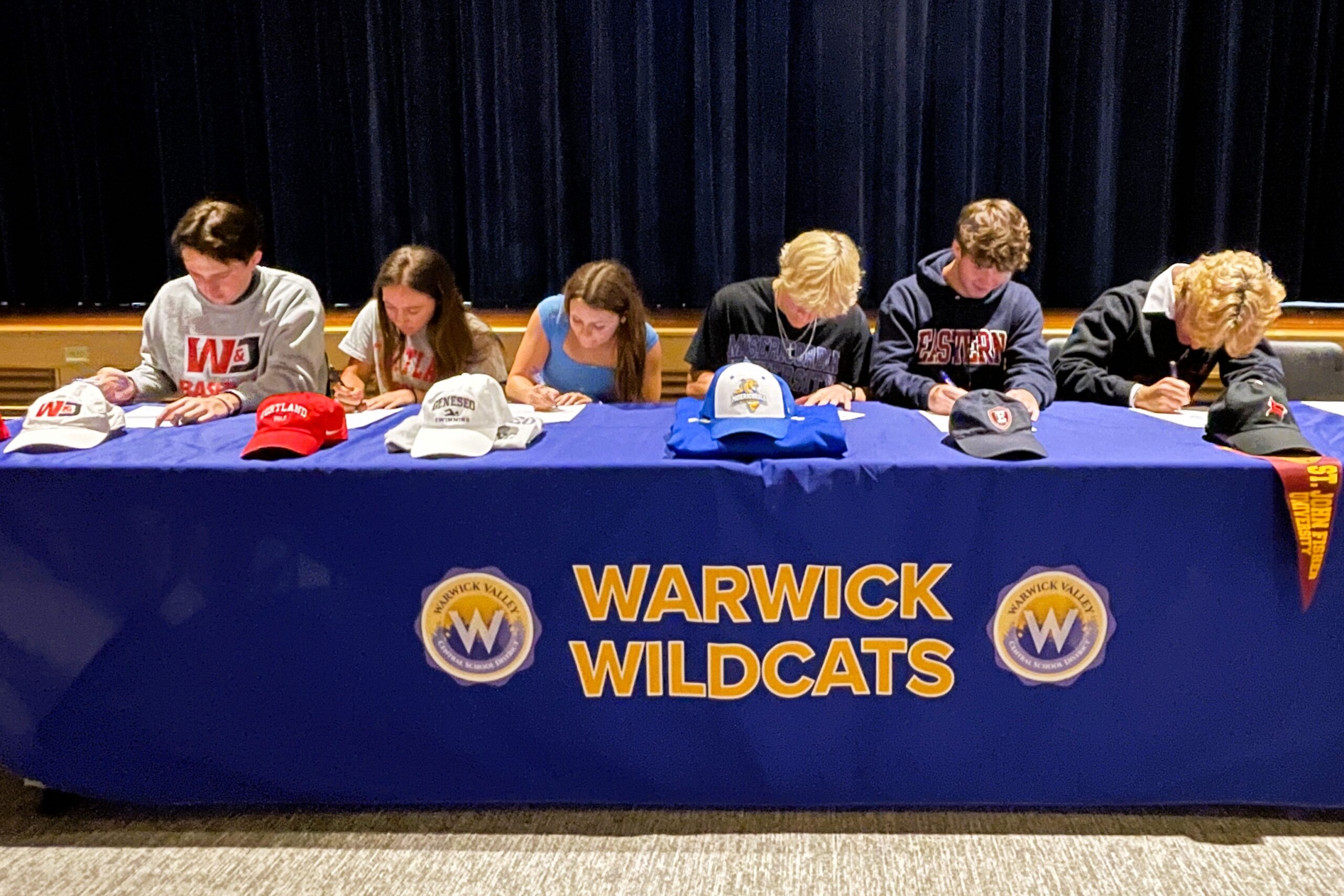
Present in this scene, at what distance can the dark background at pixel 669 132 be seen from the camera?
15.7 ft

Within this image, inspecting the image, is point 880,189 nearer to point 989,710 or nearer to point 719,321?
point 719,321

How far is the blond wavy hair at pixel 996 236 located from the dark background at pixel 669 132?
2.96 meters

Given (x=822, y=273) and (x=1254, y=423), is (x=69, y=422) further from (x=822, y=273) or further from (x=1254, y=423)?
(x=1254, y=423)

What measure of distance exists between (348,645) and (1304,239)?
5.14m

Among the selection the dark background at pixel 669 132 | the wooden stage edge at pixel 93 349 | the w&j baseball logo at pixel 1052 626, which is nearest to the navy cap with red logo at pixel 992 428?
the w&j baseball logo at pixel 1052 626

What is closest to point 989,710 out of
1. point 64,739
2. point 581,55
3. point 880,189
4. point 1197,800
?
point 1197,800

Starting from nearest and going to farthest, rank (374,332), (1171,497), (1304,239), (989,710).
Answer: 1. (1171,497)
2. (989,710)
3. (374,332)
4. (1304,239)

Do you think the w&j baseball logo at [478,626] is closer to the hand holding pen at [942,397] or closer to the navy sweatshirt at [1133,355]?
the hand holding pen at [942,397]

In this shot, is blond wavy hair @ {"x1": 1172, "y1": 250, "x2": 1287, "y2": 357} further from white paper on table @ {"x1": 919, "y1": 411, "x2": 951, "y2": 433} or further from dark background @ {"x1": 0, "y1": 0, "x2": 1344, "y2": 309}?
dark background @ {"x1": 0, "y1": 0, "x2": 1344, "y2": 309}

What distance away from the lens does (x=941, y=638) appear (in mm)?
1585

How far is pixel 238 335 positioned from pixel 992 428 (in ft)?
5.40

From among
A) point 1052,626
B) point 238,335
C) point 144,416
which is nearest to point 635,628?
point 1052,626

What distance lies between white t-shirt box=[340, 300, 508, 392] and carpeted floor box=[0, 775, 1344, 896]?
3.36 feet

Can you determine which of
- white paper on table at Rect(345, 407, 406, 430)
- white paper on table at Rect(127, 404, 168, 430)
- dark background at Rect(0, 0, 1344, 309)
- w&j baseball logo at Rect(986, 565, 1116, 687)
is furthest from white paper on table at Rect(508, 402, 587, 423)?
dark background at Rect(0, 0, 1344, 309)
